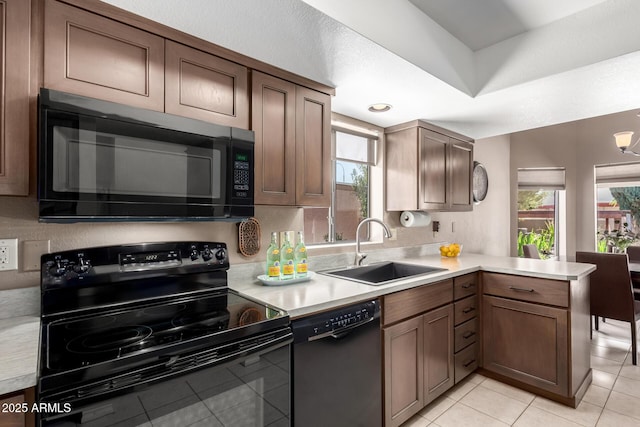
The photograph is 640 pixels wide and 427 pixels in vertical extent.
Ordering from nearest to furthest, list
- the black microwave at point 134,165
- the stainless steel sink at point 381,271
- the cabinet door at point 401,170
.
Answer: the black microwave at point 134,165, the stainless steel sink at point 381,271, the cabinet door at point 401,170

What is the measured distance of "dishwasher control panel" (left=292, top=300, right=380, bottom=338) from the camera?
131 centimetres

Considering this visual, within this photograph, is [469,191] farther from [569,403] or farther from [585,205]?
[585,205]

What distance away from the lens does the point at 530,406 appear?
81.5 inches

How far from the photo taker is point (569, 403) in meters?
2.04

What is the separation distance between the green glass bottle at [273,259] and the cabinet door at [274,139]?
10.2 inches

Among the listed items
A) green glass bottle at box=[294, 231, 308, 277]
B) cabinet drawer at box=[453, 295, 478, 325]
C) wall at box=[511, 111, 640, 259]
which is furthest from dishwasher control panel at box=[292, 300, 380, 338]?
wall at box=[511, 111, 640, 259]

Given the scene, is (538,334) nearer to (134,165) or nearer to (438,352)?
(438,352)

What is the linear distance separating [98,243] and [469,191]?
122 inches

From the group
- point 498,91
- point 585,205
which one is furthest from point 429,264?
point 585,205

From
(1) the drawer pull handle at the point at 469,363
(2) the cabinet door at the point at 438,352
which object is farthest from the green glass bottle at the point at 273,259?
(1) the drawer pull handle at the point at 469,363

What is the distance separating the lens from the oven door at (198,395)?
79cm

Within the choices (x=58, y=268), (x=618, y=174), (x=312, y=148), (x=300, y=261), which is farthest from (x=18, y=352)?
(x=618, y=174)

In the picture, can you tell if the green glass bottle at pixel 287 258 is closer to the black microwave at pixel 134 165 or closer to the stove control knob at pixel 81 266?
the black microwave at pixel 134 165

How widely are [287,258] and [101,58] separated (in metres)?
1.25
